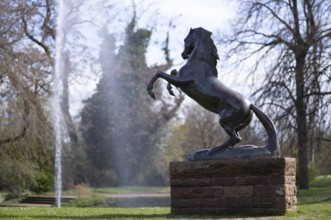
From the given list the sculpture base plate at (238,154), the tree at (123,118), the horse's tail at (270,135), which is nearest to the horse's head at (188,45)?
the horse's tail at (270,135)

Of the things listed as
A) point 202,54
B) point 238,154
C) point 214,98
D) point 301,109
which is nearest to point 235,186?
point 238,154

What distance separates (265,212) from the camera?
9812 mm

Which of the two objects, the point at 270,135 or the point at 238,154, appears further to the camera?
the point at 270,135

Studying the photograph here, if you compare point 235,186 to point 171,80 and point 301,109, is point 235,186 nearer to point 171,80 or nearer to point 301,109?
point 171,80

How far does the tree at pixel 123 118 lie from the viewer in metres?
41.8

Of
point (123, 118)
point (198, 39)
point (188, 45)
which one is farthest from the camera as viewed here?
point (123, 118)

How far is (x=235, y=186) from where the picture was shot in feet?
33.0

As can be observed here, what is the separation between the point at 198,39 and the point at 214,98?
130 centimetres

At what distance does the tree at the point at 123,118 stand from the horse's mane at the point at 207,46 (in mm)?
30790

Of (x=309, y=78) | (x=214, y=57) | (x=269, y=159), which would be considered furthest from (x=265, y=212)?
(x=309, y=78)

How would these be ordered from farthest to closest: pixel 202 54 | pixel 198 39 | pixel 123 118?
pixel 123 118 → pixel 198 39 → pixel 202 54

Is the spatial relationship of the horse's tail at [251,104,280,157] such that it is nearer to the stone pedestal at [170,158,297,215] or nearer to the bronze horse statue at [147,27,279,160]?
the bronze horse statue at [147,27,279,160]

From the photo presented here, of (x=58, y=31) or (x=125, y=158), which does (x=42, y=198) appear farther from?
(x=125, y=158)

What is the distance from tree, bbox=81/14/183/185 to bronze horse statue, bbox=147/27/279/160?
30820 mm
